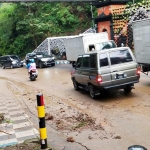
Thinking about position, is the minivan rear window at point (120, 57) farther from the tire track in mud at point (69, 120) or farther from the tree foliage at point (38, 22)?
the tree foliage at point (38, 22)

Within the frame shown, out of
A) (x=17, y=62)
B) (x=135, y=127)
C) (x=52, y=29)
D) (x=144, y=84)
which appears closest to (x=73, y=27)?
(x=52, y=29)

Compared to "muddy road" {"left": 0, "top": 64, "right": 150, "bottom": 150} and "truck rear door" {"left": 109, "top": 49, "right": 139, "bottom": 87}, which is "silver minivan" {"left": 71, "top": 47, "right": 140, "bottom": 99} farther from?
"muddy road" {"left": 0, "top": 64, "right": 150, "bottom": 150}

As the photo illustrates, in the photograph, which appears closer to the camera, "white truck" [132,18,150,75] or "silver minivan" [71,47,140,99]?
"silver minivan" [71,47,140,99]

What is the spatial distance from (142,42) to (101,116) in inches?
212

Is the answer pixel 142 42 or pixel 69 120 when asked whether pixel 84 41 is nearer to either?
pixel 142 42

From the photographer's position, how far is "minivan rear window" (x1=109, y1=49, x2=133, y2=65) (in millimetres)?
9992

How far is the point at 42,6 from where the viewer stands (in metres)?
41.8

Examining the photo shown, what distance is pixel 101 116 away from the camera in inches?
314

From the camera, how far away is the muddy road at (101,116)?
19.5 feet

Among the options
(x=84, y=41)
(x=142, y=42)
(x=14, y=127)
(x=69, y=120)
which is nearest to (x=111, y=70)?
(x=69, y=120)

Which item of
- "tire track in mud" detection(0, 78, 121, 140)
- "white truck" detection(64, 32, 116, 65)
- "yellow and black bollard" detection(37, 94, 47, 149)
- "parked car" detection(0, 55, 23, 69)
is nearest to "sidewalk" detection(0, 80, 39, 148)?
"tire track in mud" detection(0, 78, 121, 140)

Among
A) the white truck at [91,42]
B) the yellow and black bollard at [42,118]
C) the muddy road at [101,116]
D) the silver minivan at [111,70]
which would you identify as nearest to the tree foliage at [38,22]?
the white truck at [91,42]

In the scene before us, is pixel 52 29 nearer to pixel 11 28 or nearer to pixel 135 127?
pixel 11 28

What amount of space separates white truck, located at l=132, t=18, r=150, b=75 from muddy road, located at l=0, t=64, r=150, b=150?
112 cm
